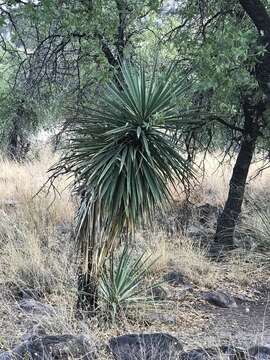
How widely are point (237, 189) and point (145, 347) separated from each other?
541 cm

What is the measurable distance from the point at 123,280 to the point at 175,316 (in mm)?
788

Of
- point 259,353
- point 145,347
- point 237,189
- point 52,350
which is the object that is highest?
point 237,189

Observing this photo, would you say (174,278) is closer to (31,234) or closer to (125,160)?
(31,234)

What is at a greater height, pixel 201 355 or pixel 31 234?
pixel 31 234

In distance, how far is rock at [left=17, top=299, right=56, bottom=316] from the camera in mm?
5830

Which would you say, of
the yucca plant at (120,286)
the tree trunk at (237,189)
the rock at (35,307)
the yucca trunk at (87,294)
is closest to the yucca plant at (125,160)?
the yucca trunk at (87,294)

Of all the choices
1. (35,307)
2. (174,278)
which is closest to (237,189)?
(174,278)

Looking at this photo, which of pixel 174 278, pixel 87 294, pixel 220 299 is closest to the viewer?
pixel 87 294

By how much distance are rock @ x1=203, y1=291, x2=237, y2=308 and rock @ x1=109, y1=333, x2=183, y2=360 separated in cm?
265

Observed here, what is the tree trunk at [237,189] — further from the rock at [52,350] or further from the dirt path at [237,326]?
the rock at [52,350]

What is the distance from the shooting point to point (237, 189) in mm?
9367

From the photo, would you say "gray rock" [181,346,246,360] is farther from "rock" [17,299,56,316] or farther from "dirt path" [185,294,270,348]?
"rock" [17,299,56,316]

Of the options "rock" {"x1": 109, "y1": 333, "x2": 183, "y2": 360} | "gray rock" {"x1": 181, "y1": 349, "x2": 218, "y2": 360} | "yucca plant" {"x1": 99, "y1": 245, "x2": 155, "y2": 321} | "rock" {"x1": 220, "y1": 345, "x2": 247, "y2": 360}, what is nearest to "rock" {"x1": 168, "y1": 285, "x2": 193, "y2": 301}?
"yucca plant" {"x1": 99, "y1": 245, "x2": 155, "y2": 321}

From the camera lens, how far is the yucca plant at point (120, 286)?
6.01 m
